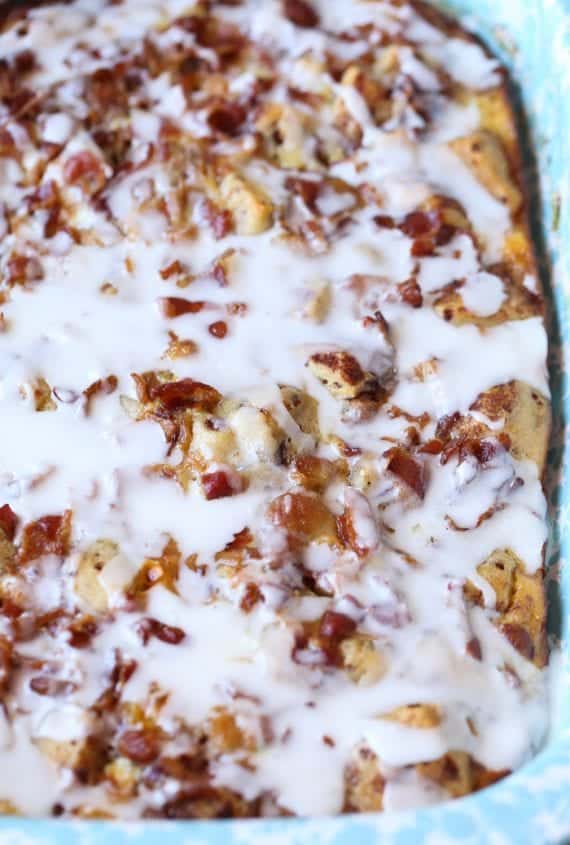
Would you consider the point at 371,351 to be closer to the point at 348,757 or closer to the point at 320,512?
the point at 320,512

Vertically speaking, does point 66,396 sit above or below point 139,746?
above

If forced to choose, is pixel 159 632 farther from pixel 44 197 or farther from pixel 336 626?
pixel 44 197

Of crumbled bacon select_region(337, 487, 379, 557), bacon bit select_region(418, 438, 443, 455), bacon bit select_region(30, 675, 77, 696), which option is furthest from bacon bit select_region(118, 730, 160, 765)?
bacon bit select_region(418, 438, 443, 455)

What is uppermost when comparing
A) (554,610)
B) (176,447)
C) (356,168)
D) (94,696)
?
(356,168)

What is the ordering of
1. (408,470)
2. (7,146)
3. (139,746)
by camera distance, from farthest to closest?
(7,146), (408,470), (139,746)

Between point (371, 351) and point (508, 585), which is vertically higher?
point (371, 351)

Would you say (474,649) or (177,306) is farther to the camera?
(177,306)

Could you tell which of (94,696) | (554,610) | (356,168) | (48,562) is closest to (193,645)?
(94,696)

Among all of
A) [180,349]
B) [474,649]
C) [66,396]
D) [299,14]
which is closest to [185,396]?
[180,349]

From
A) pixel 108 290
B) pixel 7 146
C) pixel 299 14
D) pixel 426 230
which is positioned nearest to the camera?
pixel 108 290
